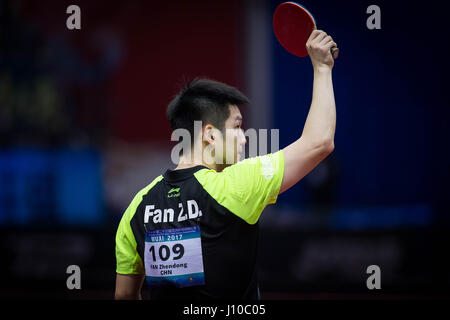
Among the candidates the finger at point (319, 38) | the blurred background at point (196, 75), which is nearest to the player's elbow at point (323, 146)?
the finger at point (319, 38)

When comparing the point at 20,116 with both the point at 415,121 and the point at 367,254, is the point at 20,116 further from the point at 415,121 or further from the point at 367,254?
the point at 415,121

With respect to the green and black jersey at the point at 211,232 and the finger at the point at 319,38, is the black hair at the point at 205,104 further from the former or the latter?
the finger at the point at 319,38

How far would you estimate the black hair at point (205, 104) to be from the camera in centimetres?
212

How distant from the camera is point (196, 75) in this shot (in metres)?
8.27

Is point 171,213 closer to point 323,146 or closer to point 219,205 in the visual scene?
point 219,205

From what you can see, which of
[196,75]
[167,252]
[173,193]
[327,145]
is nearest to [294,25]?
[327,145]

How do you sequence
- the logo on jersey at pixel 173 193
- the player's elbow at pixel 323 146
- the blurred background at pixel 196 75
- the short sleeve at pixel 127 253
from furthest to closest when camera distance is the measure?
the blurred background at pixel 196 75
the short sleeve at pixel 127 253
the logo on jersey at pixel 173 193
the player's elbow at pixel 323 146

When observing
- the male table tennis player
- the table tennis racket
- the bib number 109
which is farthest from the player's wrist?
the bib number 109

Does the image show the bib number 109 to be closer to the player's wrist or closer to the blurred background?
the player's wrist

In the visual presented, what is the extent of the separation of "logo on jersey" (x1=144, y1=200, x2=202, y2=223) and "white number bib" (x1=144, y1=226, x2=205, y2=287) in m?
0.04

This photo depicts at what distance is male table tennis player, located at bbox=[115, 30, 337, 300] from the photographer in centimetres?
187

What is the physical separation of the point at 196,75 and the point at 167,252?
6.53 meters

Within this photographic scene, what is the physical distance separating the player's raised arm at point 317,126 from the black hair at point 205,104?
37 centimetres

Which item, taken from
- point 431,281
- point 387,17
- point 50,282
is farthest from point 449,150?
point 50,282
